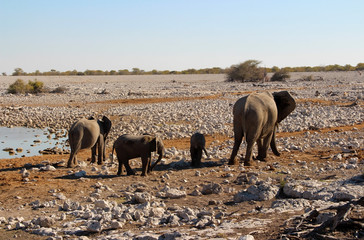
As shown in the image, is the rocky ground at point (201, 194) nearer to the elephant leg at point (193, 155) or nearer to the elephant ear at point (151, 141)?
the elephant leg at point (193, 155)

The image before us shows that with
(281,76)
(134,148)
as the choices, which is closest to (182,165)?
(134,148)

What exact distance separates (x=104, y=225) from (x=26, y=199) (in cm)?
267

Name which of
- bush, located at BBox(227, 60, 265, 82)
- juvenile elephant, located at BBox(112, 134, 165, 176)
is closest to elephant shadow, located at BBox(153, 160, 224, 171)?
juvenile elephant, located at BBox(112, 134, 165, 176)

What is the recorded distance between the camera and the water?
16.8 metres

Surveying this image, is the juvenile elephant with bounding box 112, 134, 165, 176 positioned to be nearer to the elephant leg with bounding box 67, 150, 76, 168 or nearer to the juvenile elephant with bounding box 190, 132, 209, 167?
the juvenile elephant with bounding box 190, 132, 209, 167

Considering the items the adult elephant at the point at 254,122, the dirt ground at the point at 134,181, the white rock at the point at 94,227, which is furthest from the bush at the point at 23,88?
the white rock at the point at 94,227

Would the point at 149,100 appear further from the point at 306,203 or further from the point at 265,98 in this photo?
the point at 306,203

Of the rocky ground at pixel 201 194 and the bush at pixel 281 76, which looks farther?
the bush at pixel 281 76

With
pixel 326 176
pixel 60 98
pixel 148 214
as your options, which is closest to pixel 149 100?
pixel 60 98

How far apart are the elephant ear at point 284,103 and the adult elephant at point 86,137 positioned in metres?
5.04

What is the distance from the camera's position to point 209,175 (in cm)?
1103

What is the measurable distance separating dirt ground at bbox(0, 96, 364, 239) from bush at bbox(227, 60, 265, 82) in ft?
121

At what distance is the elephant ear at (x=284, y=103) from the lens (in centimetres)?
1364

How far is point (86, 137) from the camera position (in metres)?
13.1
